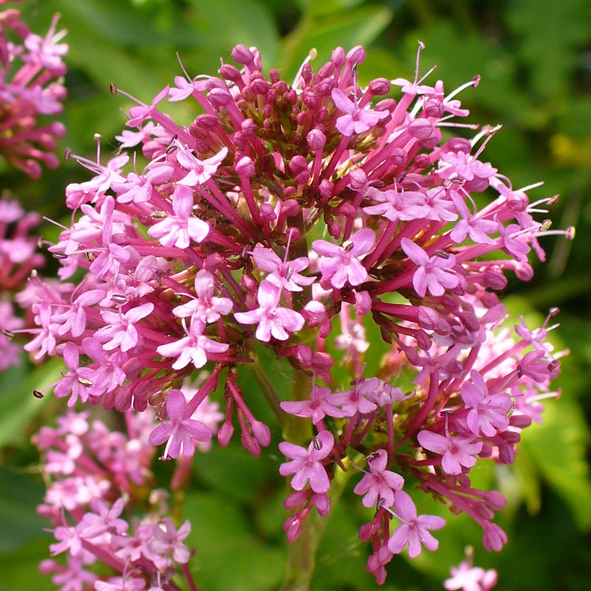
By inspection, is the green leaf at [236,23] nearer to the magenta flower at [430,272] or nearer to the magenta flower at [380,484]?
the magenta flower at [430,272]

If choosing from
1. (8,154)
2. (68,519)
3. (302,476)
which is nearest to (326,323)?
(302,476)

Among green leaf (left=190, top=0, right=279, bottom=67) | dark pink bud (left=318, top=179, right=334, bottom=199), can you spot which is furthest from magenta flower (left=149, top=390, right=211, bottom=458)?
green leaf (left=190, top=0, right=279, bottom=67)

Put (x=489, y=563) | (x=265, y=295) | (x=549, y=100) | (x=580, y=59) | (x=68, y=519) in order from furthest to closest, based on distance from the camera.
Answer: (x=580, y=59), (x=549, y=100), (x=489, y=563), (x=68, y=519), (x=265, y=295)

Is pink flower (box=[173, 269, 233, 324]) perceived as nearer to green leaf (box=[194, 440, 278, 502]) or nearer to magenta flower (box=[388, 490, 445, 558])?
magenta flower (box=[388, 490, 445, 558])

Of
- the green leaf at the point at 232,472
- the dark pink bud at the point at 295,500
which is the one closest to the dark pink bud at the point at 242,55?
the dark pink bud at the point at 295,500

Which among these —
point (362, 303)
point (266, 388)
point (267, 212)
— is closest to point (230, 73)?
point (267, 212)

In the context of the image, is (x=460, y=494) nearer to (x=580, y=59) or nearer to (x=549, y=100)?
(x=549, y=100)
